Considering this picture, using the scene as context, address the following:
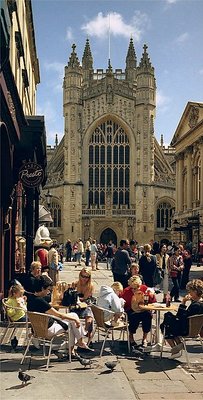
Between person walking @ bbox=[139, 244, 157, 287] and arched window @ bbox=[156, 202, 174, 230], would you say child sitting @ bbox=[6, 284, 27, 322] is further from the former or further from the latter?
arched window @ bbox=[156, 202, 174, 230]

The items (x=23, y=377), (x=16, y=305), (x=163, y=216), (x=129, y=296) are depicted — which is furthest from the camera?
(x=163, y=216)

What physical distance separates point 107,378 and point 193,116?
34263mm

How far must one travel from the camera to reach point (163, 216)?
55.2 m

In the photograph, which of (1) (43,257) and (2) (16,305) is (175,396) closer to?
(2) (16,305)

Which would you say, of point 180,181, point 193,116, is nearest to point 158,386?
point 193,116

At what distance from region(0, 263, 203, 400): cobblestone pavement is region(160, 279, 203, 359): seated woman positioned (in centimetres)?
23

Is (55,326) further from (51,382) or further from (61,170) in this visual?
(61,170)

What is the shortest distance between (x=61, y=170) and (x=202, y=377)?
166ft

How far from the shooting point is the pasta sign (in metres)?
11.5

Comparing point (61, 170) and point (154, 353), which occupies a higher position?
point (61, 170)

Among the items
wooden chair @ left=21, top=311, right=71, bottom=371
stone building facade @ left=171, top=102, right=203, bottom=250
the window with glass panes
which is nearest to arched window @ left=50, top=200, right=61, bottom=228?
the window with glass panes

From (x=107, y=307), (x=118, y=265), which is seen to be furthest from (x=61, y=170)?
(x=107, y=307)

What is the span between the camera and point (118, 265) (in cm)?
1165

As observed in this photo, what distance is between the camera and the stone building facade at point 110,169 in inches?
2098
